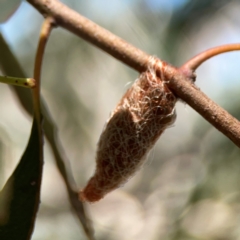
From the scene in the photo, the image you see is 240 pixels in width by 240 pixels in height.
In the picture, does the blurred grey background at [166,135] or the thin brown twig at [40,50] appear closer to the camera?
the thin brown twig at [40,50]

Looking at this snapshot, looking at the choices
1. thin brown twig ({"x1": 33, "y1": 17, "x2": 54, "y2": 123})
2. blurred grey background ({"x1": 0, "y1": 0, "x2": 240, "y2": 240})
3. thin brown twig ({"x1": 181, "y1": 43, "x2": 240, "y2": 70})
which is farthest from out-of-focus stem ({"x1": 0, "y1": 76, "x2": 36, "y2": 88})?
blurred grey background ({"x1": 0, "y1": 0, "x2": 240, "y2": 240})

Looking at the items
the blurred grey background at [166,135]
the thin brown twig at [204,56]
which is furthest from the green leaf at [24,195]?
the blurred grey background at [166,135]

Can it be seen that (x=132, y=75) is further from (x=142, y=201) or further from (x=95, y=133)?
(x=142, y=201)

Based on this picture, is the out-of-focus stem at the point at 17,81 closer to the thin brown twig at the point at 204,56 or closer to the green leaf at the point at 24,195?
the green leaf at the point at 24,195

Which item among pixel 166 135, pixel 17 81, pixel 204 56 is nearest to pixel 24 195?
pixel 17 81

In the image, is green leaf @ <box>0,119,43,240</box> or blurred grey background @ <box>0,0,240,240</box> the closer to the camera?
green leaf @ <box>0,119,43,240</box>

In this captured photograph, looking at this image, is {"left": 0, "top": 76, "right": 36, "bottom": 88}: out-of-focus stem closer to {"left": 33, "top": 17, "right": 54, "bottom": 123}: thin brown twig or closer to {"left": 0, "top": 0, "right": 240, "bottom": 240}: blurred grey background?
{"left": 33, "top": 17, "right": 54, "bottom": 123}: thin brown twig
